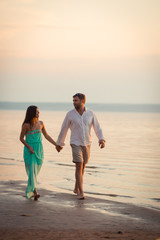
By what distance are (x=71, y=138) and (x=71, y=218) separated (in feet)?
7.54

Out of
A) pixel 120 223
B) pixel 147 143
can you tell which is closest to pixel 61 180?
pixel 120 223

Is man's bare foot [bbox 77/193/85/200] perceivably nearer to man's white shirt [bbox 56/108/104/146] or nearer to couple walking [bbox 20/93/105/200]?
couple walking [bbox 20/93/105/200]

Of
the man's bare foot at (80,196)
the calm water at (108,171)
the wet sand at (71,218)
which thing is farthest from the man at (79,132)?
the calm water at (108,171)

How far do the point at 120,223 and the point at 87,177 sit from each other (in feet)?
14.9

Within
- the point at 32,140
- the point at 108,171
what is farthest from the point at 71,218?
the point at 108,171

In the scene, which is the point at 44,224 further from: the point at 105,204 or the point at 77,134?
the point at 77,134

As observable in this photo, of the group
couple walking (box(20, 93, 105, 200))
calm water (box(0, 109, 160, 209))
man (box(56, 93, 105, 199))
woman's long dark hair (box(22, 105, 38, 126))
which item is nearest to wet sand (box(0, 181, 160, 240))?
couple walking (box(20, 93, 105, 200))

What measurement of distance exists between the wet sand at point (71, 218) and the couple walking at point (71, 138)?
0.38m

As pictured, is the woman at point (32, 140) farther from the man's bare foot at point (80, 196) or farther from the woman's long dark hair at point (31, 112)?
the man's bare foot at point (80, 196)

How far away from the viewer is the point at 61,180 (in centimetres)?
1053

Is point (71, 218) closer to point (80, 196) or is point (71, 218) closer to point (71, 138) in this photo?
point (80, 196)

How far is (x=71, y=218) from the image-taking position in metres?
6.75

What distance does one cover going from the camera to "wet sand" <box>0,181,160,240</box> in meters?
5.90

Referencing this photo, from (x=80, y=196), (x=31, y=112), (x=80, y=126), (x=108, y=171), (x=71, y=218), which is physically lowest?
(x=71, y=218)
